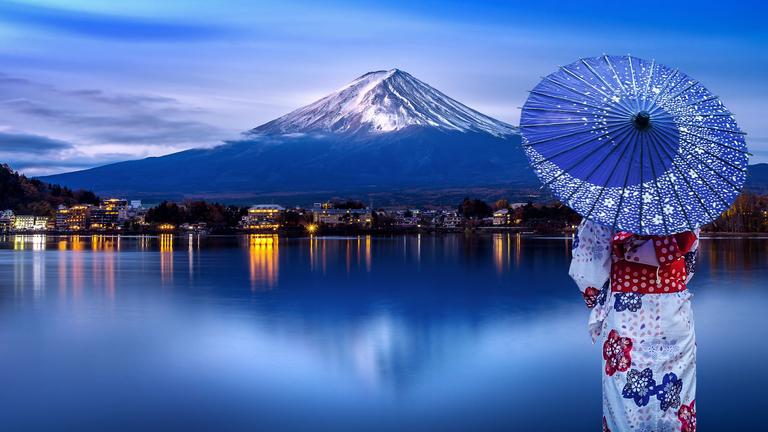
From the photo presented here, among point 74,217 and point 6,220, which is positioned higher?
point 74,217

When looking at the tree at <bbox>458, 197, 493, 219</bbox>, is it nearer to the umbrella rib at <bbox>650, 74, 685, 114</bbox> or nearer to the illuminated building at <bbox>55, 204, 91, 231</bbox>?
the illuminated building at <bbox>55, 204, 91, 231</bbox>

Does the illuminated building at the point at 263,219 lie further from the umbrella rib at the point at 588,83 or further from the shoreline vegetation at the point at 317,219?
the umbrella rib at the point at 588,83

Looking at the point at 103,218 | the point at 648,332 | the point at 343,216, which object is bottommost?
the point at 648,332

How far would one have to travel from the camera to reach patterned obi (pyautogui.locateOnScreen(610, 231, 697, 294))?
11.2 ft

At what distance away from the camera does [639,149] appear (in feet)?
10.9

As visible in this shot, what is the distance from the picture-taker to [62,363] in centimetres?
716

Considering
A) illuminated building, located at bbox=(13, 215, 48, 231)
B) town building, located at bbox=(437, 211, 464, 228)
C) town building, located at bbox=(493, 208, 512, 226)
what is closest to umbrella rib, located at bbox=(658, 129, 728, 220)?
town building, located at bbox=(437, 211, 464, 228)

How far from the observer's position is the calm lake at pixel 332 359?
5.18 meters

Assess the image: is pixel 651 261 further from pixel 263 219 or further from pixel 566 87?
pixel 263 219

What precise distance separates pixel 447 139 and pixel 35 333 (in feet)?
527

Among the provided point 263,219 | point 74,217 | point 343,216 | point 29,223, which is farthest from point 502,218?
point 29,223

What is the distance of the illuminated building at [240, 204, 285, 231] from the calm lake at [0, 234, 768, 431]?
251 feet

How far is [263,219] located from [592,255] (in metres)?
98.3

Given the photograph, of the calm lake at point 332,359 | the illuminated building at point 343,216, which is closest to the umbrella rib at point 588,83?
the calm lake at point 332,359
